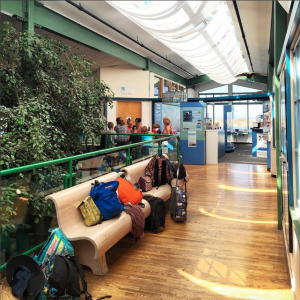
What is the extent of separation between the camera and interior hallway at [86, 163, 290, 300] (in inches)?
103

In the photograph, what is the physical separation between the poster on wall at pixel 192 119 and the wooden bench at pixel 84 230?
7.93 meters

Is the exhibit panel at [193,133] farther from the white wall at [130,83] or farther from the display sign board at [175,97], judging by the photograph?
the white wall at [130,83]

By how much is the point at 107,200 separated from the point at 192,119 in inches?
316

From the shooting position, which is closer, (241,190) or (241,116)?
(241,190)

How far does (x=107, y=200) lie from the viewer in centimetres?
311

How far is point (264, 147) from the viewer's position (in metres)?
10.6

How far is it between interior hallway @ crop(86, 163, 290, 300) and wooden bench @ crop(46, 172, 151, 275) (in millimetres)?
170

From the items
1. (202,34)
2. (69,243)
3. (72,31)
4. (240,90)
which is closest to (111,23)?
(72,31)

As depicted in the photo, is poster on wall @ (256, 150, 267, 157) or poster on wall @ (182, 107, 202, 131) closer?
poster on wall @ (256, 150, 267, 157)

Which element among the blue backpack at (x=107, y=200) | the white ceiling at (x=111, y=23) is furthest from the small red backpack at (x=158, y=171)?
the white ceiling at (x=111, y=23)

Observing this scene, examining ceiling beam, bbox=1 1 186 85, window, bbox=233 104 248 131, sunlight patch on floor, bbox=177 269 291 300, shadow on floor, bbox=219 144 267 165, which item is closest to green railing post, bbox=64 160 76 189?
sunlight patch on floor, bbox=177 269 291 300

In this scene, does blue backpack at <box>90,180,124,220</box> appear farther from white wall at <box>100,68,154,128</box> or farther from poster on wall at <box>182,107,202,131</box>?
white wall at <box>100,68,154,128</box>

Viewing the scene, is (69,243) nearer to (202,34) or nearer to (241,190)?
(241,190)

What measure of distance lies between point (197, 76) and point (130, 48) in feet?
32.0
